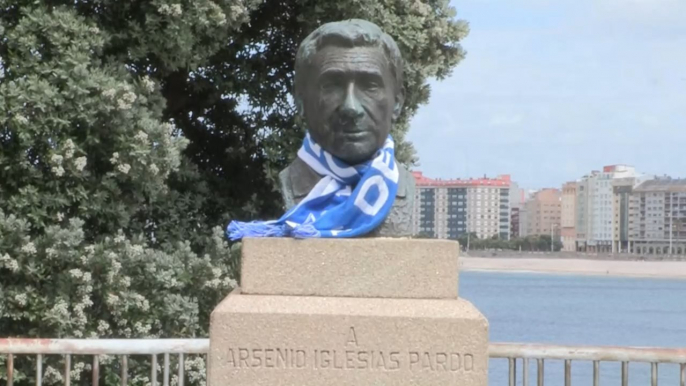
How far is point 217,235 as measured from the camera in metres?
10.2

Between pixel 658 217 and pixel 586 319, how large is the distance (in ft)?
160

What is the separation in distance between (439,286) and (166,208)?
15.1ft

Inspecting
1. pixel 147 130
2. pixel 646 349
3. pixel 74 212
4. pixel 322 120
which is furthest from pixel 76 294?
pixel 646 349

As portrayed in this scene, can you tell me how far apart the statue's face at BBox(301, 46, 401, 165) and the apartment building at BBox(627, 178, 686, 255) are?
83067 millimetres

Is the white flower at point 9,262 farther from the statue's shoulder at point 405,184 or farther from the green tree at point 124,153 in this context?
the statue's shoulder at point 405,184

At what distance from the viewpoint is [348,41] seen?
21.7 ft

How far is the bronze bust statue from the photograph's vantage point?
6.64 m

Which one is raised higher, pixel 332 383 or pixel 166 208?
pixel 166 208

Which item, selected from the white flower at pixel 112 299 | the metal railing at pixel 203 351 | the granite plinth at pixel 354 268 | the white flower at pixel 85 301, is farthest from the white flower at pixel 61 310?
the granite plinth at pixel 354 268

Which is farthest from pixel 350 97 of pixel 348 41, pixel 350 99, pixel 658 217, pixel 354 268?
pixel 658 217

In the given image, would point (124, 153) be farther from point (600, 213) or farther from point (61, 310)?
point (600, 213)

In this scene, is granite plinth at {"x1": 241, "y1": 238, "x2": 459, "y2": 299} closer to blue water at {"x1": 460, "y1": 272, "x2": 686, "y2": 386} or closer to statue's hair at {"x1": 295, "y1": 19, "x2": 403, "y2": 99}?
statue's hair at {"x1": 295, "y1": 19, "x2": 403, "y2": 99}

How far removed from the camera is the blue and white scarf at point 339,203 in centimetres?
659

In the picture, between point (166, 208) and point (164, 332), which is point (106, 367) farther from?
point (166, 208)
